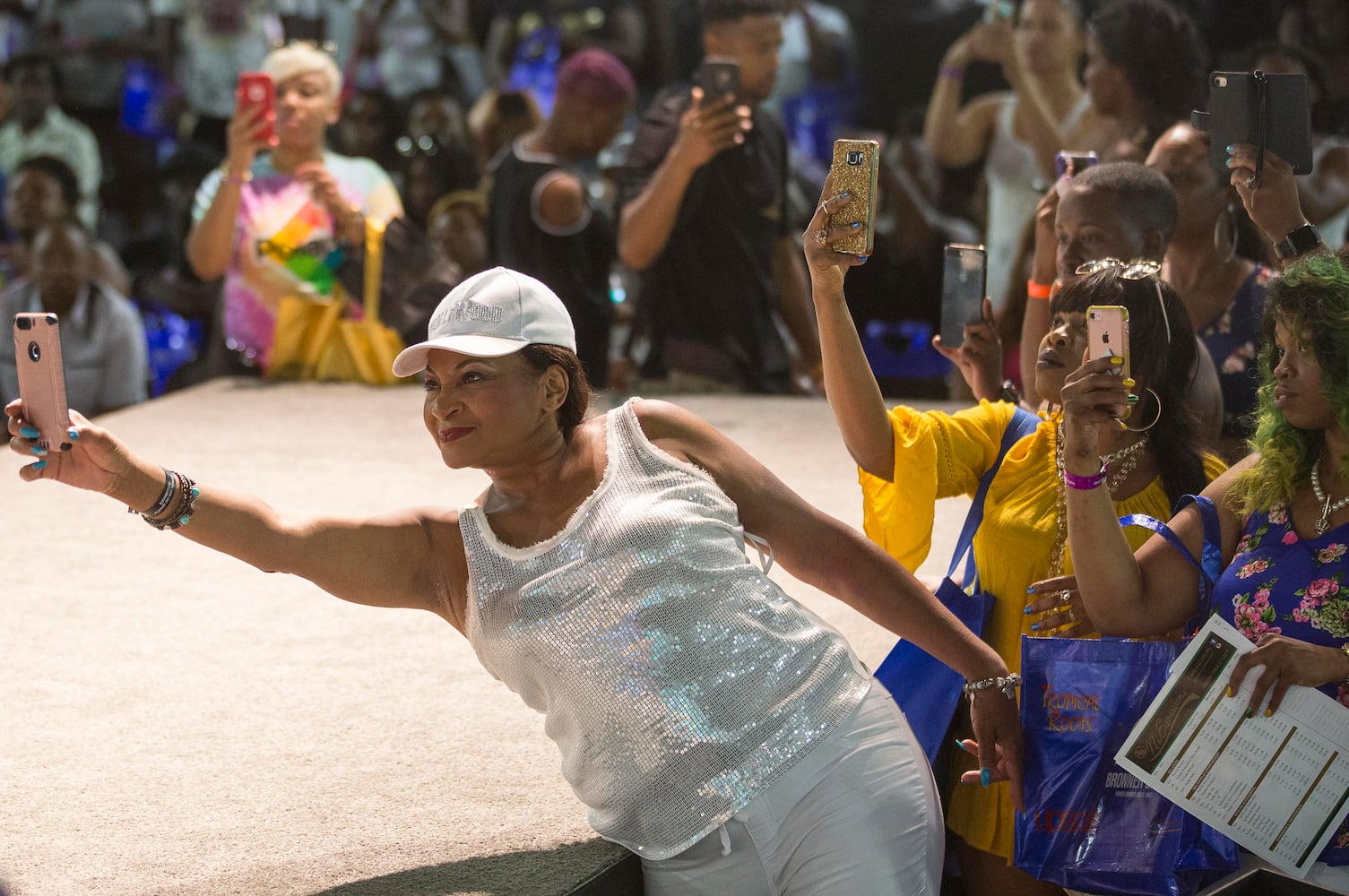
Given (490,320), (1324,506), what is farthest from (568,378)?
(1324,506)

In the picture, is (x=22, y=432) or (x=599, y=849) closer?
(x=22, y=432)

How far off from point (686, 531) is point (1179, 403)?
0.77 m

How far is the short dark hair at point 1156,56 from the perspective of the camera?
4172 millimetres

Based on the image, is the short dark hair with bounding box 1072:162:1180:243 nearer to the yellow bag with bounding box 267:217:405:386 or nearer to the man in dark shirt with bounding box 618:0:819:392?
the man in dark shirt with bounding box 618:0:819:392

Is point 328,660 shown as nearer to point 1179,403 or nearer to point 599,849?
point 599,849

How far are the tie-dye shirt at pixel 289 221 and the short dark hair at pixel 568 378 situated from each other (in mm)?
2975

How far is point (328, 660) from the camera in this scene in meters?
2.89

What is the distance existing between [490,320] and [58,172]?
5.13 m

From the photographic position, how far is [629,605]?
1.89 m

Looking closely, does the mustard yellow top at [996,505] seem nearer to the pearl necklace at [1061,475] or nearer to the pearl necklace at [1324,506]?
the pearl necklace at [1061,475]

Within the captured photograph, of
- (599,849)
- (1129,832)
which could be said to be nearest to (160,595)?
(599,849)

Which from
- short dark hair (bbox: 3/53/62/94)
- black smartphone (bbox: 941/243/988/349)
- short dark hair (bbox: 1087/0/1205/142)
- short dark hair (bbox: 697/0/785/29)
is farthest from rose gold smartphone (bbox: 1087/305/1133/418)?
short dark hair (bbox: 3/53/62/94)

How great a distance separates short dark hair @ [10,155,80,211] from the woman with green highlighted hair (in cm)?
550

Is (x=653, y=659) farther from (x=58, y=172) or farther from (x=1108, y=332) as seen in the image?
(x=58, y=172)
